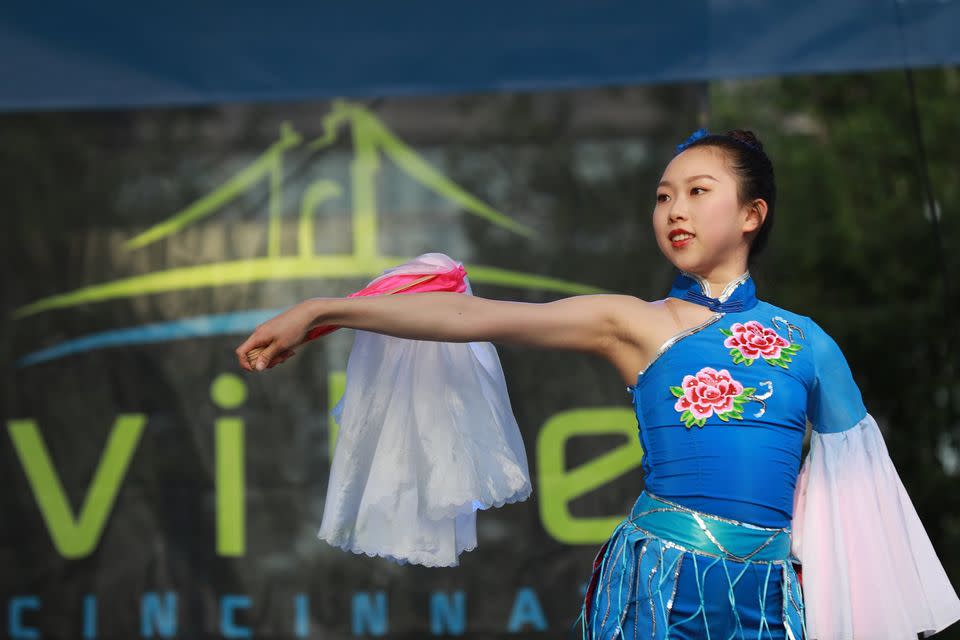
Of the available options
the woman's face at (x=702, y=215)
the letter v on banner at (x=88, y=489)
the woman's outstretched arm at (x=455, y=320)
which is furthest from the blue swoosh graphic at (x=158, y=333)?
the woman's face at (x=702, y=215)

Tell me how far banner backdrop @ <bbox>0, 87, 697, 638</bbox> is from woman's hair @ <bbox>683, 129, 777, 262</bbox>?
41.8 inches

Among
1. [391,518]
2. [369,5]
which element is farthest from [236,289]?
[391,518]

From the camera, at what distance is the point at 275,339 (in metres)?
1.72

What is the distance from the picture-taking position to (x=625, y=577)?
1.91 metres

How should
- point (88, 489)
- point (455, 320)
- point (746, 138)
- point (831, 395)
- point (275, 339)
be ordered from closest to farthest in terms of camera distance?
point (275, 339)
point (455, 320)
point (831, 395)
point (746, 138)
point (88, 489)

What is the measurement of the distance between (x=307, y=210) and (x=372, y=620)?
1211 mm

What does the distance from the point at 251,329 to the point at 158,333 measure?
27cm

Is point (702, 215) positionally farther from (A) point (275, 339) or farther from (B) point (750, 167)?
(A) point (275, 339)

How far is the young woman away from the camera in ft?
6.08

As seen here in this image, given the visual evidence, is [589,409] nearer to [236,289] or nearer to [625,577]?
[236,289]

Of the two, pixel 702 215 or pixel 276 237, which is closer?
pixel 702 215

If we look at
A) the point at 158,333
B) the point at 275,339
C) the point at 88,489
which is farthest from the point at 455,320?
the point at 88,489

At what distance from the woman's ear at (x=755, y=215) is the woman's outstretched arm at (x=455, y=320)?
0.25 m

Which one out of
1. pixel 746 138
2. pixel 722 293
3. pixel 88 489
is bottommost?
pixel 88 489
